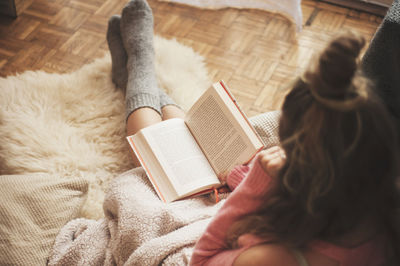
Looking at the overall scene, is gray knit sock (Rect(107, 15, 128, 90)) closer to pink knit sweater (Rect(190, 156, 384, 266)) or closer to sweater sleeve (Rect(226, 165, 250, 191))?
sweater sleeve (Rect(226, 165, 250, 191))

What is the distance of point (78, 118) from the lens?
4.45 feet

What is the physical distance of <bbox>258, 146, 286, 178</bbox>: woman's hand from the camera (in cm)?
63

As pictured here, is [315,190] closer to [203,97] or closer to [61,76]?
[203,97]

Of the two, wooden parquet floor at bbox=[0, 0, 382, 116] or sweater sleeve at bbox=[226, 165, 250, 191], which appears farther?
wooden parquet floor at bbox=[0, 0, 382, 116]

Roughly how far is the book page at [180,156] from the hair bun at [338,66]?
579mm

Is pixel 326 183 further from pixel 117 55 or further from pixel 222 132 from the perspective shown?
pixel 117 55

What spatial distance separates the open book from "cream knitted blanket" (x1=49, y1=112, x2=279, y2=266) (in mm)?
40

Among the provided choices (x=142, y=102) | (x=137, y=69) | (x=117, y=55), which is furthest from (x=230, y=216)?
(x=117, y=55)

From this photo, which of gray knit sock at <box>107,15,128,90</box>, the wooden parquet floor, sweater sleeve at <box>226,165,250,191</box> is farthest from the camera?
the wooden parquet floor

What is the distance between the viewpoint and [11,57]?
156 centimetres

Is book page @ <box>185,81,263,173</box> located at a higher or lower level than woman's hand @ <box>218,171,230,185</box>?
higher

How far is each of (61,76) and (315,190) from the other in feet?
3.83

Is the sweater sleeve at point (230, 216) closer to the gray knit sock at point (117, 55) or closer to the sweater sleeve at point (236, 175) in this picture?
the sweater sleeve at point (236, 175)

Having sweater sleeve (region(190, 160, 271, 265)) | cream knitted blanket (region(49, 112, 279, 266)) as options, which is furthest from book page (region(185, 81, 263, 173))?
sweater sleeve (region(190, 160, 271, 265))
